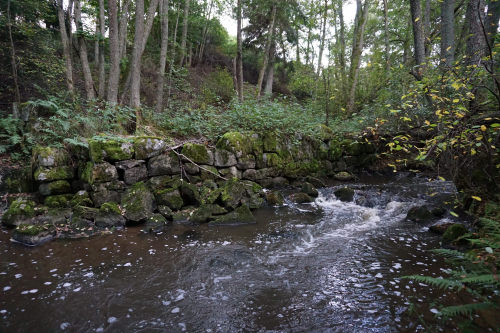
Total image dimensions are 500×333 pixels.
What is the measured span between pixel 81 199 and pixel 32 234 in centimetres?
146

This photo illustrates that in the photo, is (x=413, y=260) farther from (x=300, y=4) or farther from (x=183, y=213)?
(x=300, y=4)

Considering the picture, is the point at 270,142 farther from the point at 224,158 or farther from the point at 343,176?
the point at 343,176

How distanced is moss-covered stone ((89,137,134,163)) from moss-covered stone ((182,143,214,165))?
1.61 metres

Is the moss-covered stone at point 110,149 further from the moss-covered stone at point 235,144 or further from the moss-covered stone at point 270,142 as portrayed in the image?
the moss-covered stone at point 270,142

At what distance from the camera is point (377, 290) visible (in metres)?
3.61

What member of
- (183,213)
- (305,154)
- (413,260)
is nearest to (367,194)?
(305,154)

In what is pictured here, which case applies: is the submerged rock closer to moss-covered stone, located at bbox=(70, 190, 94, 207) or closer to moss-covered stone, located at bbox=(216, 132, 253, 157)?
moss-covered stone, located at bbox=(70, 190, 94, 207)

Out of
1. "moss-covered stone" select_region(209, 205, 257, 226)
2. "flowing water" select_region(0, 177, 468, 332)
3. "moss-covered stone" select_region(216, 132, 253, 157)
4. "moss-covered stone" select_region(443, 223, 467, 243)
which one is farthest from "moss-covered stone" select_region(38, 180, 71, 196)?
"moss-covered stone" select_region(443, 223, 467, 243)

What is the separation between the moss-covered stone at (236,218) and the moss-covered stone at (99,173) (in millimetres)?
3048

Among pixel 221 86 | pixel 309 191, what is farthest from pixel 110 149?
pixel 221 86

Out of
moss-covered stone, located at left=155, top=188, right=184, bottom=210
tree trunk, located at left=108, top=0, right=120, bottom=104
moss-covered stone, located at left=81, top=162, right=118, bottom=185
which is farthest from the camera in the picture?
tree trunk, located at left=108, top=0, right=120, bottom=104

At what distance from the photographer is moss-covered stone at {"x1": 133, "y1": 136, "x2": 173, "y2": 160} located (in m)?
7.25

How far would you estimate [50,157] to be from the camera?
263 inches

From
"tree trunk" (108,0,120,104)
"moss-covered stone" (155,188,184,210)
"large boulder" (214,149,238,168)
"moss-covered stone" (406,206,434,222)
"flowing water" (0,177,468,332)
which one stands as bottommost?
"flowing water" (0,177,468,332)
